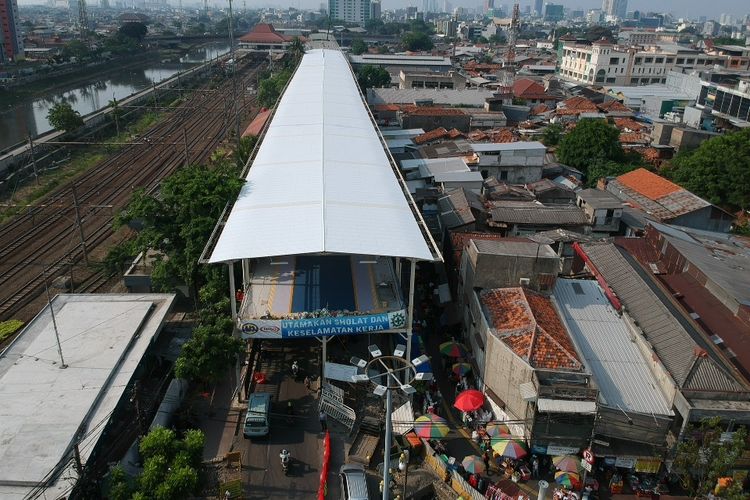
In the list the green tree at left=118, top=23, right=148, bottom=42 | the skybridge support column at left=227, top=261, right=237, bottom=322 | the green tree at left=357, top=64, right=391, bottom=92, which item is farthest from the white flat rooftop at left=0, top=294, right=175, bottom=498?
the green tree at left=118, top=23, right=148, bottom=42

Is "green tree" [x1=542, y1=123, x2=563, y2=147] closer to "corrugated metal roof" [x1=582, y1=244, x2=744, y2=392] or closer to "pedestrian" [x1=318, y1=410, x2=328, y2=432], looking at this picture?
"corrugated metal roof" [x1=582, y1=244, x2=744, y2=392]

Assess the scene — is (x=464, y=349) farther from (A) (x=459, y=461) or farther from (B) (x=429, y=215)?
(B) (x=429, y=215)

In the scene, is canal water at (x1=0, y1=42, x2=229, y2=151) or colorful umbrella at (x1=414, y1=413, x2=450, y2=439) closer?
colorful umbrella at (x1=414, y1=413, x2=450, y2=439)

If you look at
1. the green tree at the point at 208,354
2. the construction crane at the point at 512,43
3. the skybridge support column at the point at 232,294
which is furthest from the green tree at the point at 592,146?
the construction crane at the point at 512,43

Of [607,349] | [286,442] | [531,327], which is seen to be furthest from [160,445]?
[607,349]

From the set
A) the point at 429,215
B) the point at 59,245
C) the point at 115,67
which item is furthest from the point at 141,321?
the point at 115,67

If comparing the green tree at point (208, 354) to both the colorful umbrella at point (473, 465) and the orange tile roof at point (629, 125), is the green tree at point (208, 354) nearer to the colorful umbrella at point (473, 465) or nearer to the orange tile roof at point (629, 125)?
the colorful umbrella at point (473, 465)
